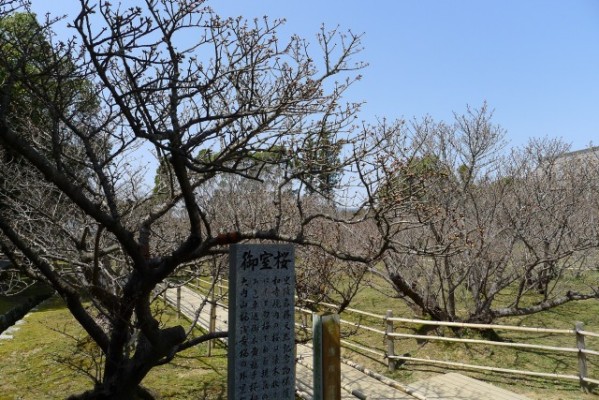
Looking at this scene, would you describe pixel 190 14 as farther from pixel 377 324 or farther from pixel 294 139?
pixel 377 324

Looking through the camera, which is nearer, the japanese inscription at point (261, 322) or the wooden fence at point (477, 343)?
the japanese inscription at point (261, 322)

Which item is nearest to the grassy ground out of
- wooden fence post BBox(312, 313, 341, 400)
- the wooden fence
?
the wooden fence

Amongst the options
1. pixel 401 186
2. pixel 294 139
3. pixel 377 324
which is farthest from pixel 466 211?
pixel 294 139

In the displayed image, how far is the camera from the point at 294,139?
5613 mm

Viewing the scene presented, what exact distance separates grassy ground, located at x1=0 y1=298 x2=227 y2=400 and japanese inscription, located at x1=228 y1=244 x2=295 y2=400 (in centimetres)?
341

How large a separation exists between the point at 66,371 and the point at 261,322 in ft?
20.4

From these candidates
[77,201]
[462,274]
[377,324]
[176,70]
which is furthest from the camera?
[377,324]

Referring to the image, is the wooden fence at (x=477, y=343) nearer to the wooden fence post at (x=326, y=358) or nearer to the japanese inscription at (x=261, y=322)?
the wooden fence post at (x=326, y=358)

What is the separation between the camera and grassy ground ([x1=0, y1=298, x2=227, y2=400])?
7730 millimetres

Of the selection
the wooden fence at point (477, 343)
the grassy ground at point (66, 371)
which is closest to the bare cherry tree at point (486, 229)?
the wooden fence at point (477, 343)

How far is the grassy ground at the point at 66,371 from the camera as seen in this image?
25.4 ft

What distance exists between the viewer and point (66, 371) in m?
8.70

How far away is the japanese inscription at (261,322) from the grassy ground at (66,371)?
3.41 m

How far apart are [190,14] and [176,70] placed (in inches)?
24.0
